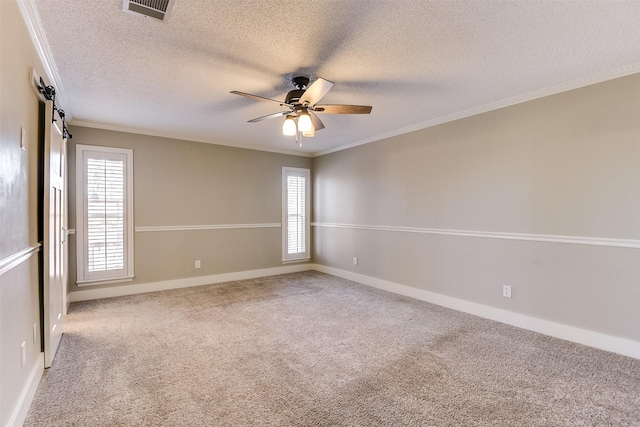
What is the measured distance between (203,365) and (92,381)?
0.74 metres

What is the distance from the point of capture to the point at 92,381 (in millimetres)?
2260

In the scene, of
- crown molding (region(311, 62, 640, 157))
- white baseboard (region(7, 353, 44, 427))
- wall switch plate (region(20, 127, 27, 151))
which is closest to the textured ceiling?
crown molding (region(311, 62, 640, 157))

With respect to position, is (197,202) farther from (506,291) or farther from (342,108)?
(506,291)

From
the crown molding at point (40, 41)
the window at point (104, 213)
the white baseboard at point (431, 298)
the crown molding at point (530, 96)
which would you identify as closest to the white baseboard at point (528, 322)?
the white baseboard at point (431, 298)

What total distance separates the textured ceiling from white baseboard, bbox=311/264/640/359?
228 centimetres

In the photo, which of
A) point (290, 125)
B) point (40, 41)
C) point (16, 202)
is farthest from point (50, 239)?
point (290, 125)

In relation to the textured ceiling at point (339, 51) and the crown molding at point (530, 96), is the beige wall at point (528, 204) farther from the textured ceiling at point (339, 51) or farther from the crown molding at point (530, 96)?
the textured ceiling at point (339, 51)

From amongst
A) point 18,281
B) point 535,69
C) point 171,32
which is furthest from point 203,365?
point 535,69

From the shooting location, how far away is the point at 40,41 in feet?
7.11

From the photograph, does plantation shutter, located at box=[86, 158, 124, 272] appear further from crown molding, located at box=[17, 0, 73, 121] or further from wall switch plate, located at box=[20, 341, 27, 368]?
wall switch plate, located at box=[20, 341, 27, 368]

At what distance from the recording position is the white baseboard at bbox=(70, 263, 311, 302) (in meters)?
4.30

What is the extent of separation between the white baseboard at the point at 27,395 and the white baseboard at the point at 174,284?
2191 mm

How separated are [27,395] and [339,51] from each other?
3.04m

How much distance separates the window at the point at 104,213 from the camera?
4.21 m
